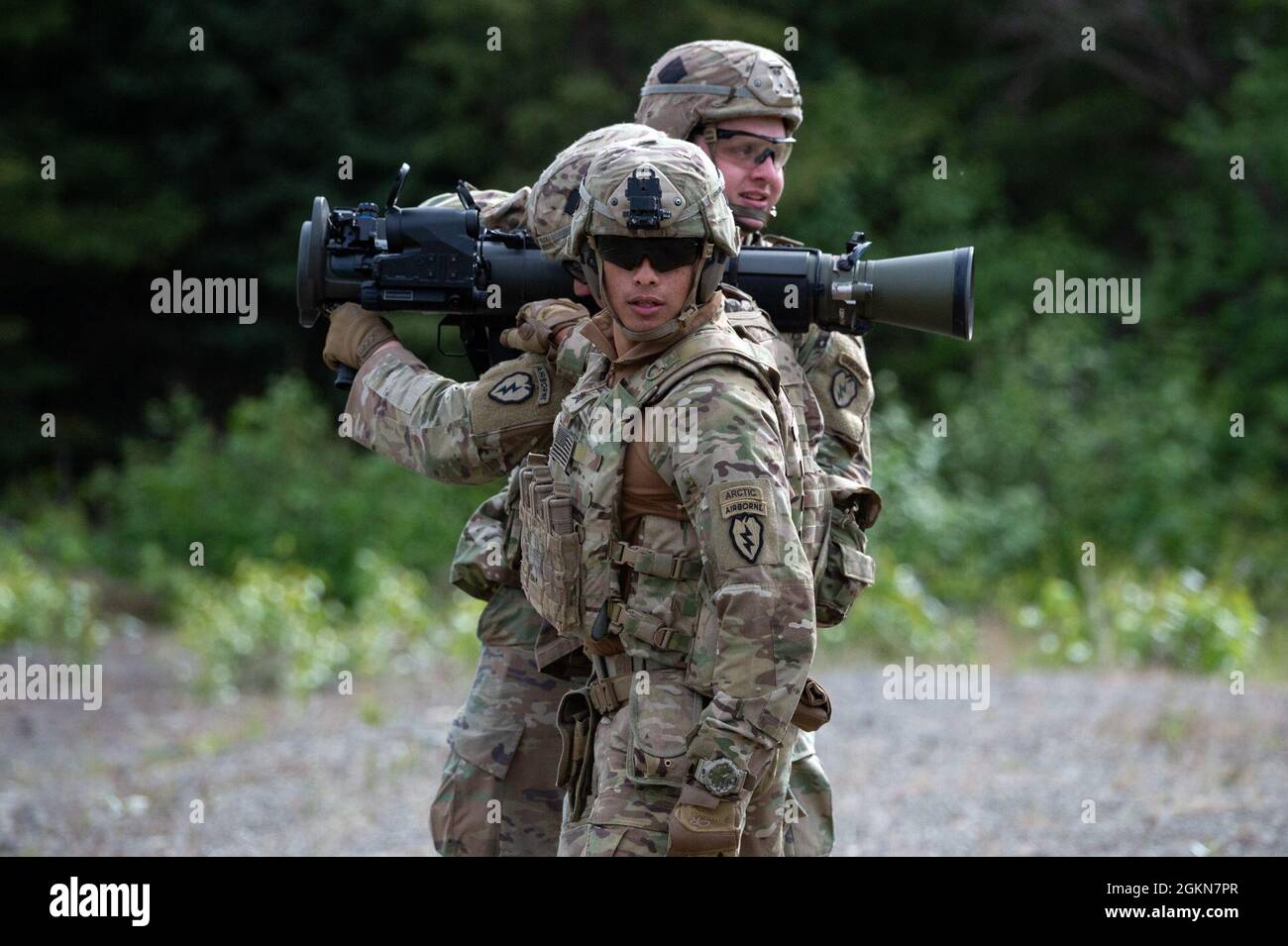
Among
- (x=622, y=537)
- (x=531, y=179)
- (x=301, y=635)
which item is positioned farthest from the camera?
(x=531, y=179)

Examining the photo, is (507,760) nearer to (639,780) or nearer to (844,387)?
(639,780)

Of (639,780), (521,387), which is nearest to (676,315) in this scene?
(521,387)

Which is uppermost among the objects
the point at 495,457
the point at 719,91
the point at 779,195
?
the point at 719,91

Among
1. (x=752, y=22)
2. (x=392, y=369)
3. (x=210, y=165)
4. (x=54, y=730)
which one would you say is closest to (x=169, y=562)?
(x=54, y=730)

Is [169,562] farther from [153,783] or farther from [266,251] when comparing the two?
[153,783]

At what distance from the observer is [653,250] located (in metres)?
3.26

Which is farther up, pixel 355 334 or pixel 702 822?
pixel 355 334

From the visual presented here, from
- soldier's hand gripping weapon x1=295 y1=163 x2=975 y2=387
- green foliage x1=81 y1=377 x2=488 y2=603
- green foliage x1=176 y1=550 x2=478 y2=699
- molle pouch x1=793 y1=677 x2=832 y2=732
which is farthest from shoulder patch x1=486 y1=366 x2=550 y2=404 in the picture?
green foliage x1=81 y1=377 x2=488 y2=603

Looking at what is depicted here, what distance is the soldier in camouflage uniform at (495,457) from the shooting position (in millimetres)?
3730

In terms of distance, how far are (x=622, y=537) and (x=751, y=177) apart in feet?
3.57

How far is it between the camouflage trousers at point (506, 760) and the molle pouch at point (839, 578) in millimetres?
667

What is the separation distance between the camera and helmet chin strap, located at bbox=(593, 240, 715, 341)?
3.29 m

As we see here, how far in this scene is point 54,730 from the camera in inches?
352

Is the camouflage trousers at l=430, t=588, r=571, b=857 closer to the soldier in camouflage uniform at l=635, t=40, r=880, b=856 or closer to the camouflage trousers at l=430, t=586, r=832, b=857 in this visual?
the camouflage trousers at l=430, t=586, r=832, b=857
